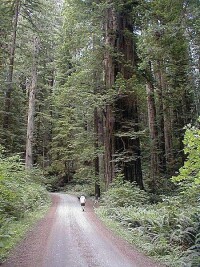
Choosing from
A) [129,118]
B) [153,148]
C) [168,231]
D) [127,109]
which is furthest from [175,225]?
[153,148]

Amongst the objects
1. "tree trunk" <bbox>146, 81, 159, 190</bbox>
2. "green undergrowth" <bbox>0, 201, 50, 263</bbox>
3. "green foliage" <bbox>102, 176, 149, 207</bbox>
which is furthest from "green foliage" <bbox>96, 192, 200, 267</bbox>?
"tree trunk" <bbox>146, 81, 159, 190</bbox>

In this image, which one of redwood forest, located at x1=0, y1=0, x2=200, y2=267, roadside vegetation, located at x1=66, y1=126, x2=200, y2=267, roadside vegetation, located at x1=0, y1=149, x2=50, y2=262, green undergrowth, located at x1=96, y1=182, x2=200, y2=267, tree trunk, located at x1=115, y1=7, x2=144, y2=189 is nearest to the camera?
roadside vegetation, located at x1=66, y1=126, x2=200, y2=267

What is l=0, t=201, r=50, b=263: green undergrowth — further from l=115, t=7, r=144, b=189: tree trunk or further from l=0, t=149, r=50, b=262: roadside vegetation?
l=115, t=7, r=144, b=189: tree trunk

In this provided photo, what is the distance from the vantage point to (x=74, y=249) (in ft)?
24.1

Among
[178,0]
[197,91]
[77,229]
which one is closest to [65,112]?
[197,91]

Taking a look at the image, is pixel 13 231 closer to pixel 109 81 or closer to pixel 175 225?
pixel 175 225

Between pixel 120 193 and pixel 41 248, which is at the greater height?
pixel 120 193

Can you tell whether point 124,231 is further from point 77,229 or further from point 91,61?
point 91,61

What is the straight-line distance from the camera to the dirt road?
632cm

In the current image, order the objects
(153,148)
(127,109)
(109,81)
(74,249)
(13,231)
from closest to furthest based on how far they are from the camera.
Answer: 1. (74,249)
2. (13,231)
3. (127,109)
4. (109,81)
5. (153,148)

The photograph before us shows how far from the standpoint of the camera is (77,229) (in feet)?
32.8

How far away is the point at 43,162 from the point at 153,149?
19.5 meters

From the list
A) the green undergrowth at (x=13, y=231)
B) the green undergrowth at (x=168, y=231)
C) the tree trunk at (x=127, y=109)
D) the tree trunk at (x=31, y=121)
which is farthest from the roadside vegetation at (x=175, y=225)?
the tree trunk at (x=31, y=121)

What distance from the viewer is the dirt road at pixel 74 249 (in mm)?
6324
